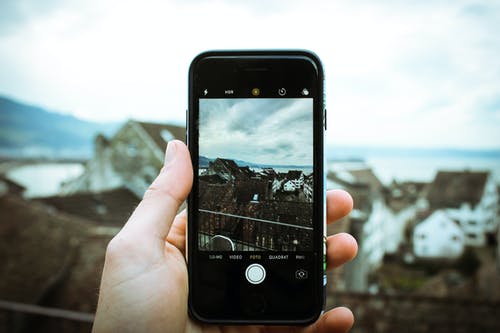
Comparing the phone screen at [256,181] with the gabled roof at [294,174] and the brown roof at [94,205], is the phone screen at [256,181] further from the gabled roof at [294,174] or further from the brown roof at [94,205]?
the brown roof at [94,205]

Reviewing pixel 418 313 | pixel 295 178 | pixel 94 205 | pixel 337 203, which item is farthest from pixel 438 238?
pixel 94 205

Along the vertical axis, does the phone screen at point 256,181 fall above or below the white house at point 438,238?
above

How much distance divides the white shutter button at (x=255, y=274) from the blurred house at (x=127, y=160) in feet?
8.53

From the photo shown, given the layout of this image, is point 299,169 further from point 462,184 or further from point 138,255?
point 462,184

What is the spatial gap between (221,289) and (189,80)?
0.37m

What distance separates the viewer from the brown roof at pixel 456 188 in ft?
9.20

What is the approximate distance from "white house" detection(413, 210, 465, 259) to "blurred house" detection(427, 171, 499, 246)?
1.5 inches

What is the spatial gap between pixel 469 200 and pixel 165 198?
263cm

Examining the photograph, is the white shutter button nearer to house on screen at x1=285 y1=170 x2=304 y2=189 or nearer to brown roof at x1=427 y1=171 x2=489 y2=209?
house on screen at x1=285 y1=170 x2=304 y2=189

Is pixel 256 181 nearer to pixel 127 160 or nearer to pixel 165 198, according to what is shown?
pixel 165 198

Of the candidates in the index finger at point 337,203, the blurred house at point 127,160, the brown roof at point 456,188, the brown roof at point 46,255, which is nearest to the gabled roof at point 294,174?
the index finger at point 337,203

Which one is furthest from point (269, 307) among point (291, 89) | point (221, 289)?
point (291, 89)

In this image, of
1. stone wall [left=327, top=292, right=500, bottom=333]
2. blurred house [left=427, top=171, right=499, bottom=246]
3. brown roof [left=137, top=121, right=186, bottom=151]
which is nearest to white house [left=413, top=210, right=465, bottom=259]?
blurred house [left=427, top=171, right=499, bottom=246]

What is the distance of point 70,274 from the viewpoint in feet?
12.5
